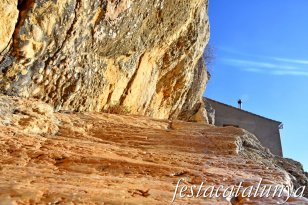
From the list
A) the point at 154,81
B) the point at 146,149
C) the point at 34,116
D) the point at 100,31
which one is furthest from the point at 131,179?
the point at 154,81

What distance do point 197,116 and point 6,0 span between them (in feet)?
28.4

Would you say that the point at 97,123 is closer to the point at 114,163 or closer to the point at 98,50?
the point at 98,50

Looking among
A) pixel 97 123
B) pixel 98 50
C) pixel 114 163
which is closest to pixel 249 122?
pixel 98 50

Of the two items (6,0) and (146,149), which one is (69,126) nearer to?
(146,149)

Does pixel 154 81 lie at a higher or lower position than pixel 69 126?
higher

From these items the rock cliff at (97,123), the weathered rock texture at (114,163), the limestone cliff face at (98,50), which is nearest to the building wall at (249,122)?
the limestone cliff face at (98,50)

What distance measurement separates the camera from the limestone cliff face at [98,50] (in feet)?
10.7

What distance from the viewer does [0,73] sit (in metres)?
3.26

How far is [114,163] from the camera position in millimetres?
2533

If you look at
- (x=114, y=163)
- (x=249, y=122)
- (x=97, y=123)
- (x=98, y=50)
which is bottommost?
(x=114, y=163)

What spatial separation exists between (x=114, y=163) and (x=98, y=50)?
2307 millimetres

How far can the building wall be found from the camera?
54.4ft

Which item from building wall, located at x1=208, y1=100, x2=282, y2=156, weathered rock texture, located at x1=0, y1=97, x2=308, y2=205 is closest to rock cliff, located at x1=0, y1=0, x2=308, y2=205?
weathered rock texture, located at x1=0, y1=97, x2=308, y2=205

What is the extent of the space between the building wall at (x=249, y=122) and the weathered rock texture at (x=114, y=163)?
41.0ft
